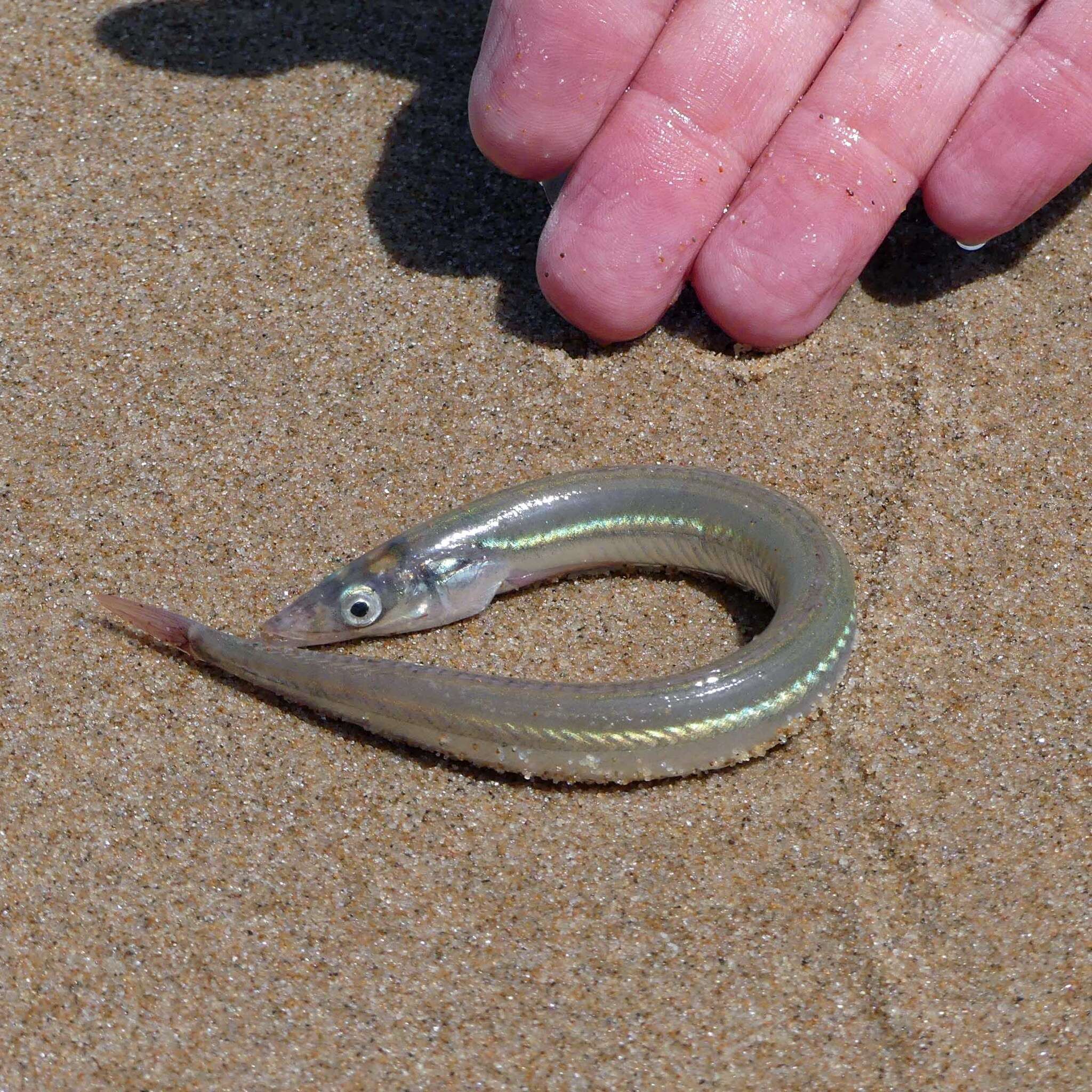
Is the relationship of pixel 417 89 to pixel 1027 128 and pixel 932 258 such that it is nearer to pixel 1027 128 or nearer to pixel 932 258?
pixel 932 258

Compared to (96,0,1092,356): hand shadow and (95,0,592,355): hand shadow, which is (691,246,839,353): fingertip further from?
(95,0,592,355): hand shadow

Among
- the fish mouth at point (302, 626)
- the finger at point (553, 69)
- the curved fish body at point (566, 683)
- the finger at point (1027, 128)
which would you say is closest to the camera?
the curved fish body at point (566, 683)

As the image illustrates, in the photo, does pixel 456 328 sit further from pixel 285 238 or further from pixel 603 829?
pixel 603 829

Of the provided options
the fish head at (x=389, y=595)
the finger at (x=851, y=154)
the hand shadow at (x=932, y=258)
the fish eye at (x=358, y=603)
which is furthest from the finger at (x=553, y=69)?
the fish eye at (x=358, y=603)

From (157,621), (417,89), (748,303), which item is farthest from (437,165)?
(157,621)

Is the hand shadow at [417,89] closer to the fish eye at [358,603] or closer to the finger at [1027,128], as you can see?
the fish eye at [358,603]

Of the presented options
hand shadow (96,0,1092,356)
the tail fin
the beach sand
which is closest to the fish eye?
the beach sand

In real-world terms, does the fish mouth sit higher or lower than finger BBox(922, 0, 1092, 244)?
lower
